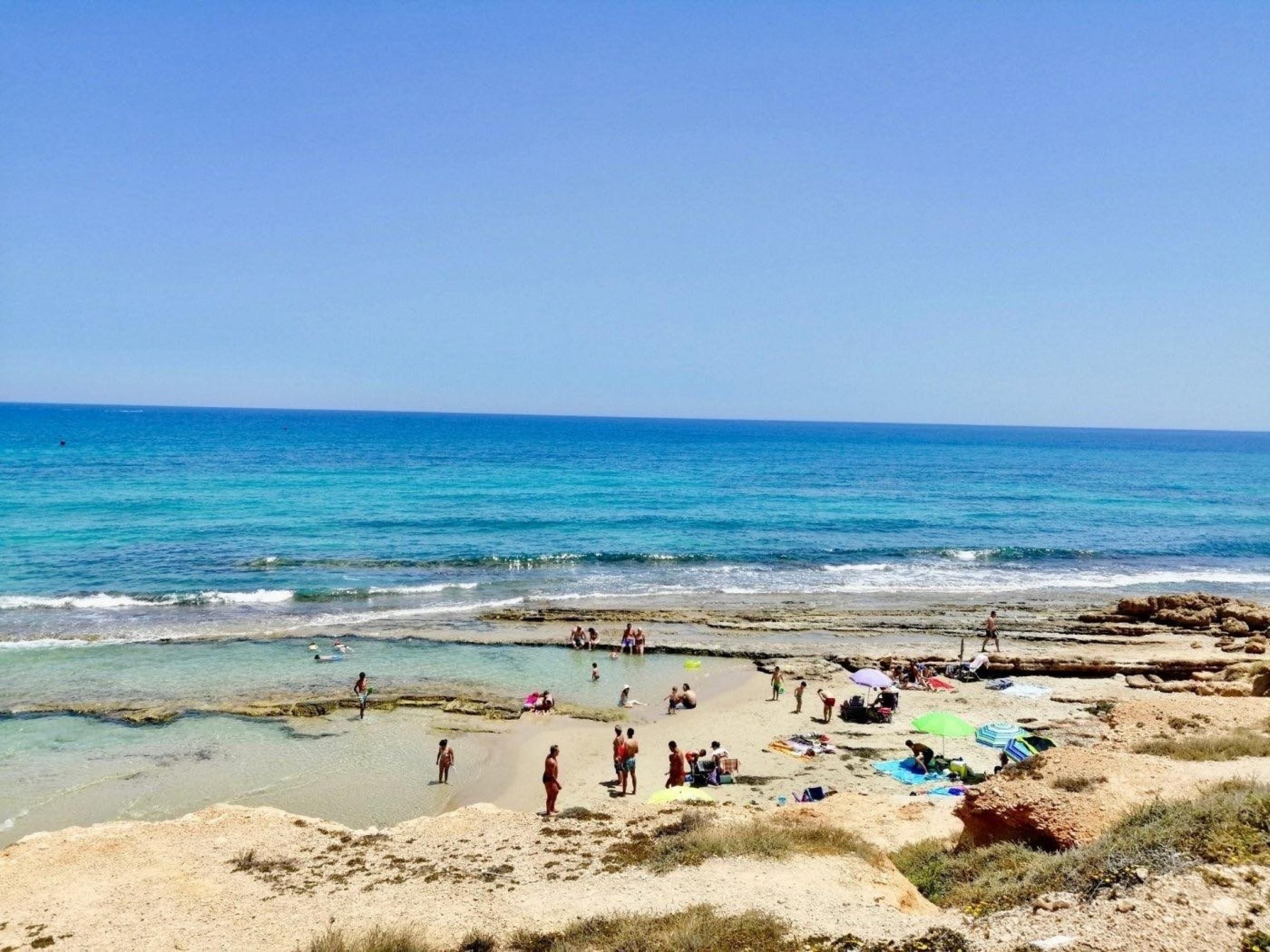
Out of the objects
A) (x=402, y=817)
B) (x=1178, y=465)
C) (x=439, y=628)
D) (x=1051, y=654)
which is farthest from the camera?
(x=1178, y=465)

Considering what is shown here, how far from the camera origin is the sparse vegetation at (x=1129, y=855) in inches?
309

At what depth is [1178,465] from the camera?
115125 millimetres

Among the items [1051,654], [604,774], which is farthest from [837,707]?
[1051,654]

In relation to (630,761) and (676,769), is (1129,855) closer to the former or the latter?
(676,769)

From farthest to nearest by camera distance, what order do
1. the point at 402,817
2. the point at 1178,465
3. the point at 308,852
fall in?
the point at 1178,465
the point at 402,817
the point at 308,852

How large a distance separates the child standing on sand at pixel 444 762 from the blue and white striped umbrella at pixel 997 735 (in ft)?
39.5

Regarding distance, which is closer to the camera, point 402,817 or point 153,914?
point 153,914

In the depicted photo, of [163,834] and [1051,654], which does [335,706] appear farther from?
[1051,654]

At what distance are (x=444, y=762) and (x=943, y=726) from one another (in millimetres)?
10890

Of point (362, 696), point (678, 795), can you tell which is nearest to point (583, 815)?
point (678, 795)

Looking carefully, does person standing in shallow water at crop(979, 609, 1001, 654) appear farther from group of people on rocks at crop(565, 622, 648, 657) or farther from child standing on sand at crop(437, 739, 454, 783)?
child standing on sand at crop(437, 739, 454, 783)

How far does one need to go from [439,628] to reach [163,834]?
15280 mm

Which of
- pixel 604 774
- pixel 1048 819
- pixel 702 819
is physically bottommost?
pixel 604 774

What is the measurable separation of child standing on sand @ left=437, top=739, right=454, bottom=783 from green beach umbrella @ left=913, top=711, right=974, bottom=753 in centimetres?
1014
